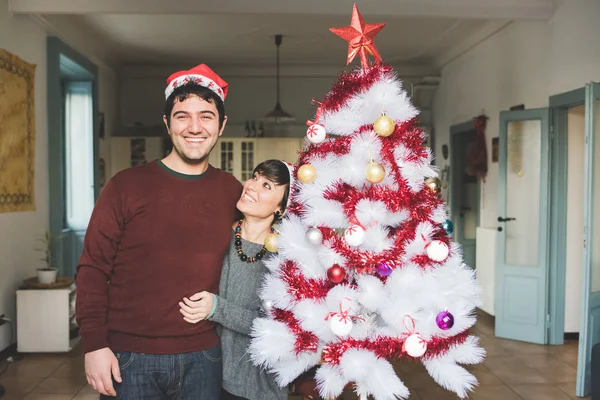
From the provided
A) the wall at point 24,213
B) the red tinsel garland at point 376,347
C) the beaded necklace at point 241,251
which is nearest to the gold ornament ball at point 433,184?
the red tinsel garland at point 376,347

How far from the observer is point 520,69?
5.59m

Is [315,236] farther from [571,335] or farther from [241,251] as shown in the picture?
[571,335]

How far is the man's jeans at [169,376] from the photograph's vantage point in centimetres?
163

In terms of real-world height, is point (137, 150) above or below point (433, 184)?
above

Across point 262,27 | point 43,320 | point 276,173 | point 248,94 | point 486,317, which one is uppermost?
point 262,27

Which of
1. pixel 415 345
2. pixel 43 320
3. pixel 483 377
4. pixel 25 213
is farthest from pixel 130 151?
pixel 415 345

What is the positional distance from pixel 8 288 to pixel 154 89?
4799 mm

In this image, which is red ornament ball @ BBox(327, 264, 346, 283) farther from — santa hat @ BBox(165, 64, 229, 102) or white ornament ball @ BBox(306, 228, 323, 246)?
santa hat @ BBox(165, 64, 229, 102)

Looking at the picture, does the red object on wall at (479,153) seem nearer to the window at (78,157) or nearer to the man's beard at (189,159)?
the window at (78,157)

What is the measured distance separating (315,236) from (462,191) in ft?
20.4

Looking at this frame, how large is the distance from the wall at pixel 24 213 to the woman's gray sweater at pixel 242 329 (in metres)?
3.34

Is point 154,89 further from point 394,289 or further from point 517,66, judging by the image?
point 394,289

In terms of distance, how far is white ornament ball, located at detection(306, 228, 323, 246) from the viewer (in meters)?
1.71

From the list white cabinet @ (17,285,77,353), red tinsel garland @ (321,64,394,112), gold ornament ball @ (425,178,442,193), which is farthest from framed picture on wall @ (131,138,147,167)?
gold ornament ball @ (425,178,442,193)
